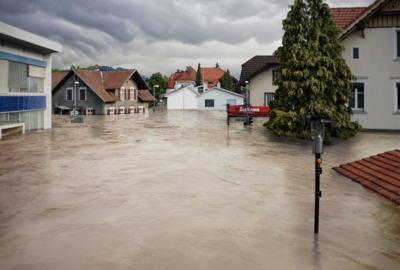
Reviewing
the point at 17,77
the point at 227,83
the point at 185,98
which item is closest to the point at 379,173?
the point at 17,77

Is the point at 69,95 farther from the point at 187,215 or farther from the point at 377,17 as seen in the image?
the point at 187,215

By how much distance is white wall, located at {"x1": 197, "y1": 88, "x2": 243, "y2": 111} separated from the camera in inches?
2899

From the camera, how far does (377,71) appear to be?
28.0 m

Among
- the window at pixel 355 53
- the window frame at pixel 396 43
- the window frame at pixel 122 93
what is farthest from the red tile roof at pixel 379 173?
the window frame at pixel 122 93

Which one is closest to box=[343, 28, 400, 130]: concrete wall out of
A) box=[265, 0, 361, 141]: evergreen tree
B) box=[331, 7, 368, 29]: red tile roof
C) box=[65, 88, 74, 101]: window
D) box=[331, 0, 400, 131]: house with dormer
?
box=[331, 0, 400, 131]: house with dormer

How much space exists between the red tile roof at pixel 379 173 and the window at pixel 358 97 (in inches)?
553

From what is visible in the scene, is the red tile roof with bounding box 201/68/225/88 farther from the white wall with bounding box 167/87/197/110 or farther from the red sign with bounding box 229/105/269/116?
the red sign with bounding box 229/105/269/116

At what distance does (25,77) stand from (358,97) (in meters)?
23.8

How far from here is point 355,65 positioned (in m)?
28.2

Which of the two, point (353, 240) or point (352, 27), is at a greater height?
point (352, 27)

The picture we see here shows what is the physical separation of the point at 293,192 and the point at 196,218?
3.86m

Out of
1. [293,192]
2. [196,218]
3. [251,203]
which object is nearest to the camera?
[196,218]

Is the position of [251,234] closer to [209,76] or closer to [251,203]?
[251,203]

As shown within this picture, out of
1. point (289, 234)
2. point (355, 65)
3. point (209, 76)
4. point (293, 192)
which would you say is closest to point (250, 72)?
point (355, 65)
